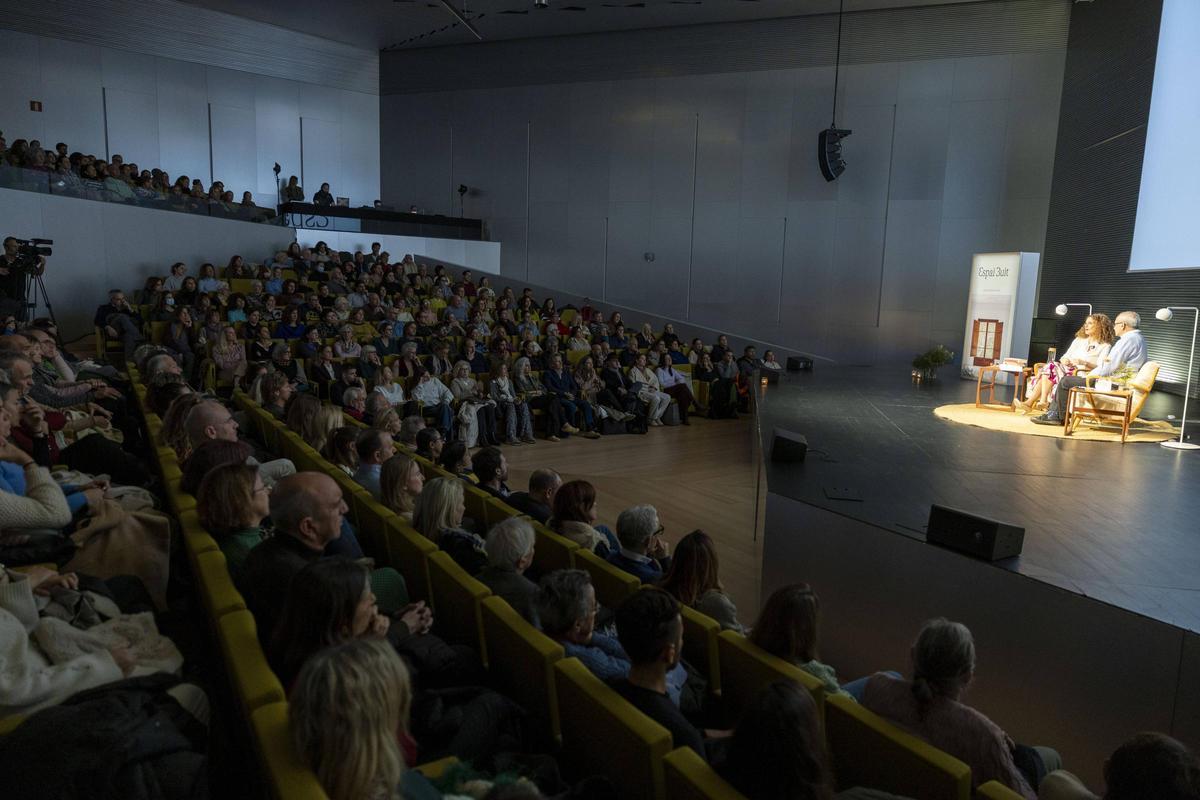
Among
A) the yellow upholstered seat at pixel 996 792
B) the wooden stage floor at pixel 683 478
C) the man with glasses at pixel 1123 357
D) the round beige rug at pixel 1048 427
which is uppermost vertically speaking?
the man with glasses at pixel 1123 357

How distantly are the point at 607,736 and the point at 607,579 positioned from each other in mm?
1067

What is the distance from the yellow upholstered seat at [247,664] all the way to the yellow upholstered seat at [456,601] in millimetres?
616

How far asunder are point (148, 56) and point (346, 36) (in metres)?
3.45

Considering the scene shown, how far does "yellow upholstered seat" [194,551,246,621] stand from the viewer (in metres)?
1.88

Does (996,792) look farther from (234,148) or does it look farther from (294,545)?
(234,148)

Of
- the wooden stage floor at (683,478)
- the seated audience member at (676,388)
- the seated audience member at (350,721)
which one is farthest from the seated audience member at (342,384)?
the seated audience member at (350,721)

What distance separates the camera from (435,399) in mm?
7695

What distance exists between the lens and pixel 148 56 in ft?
42.0

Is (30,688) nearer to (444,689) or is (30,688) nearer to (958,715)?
(444,689)

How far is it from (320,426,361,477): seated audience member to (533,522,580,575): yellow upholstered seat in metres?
1.24

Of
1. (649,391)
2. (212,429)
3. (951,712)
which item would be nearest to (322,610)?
(951,712)

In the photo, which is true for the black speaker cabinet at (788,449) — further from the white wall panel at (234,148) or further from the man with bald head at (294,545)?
the white wall panel at (234,148)

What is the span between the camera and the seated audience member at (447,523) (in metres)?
2.71

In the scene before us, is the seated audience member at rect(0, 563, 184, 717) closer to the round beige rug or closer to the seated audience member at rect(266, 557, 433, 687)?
the seated audience member at rect(266, 557, 433, 687)
